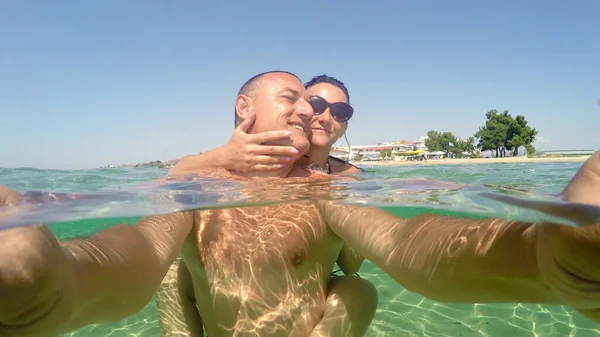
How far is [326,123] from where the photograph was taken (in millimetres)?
5473

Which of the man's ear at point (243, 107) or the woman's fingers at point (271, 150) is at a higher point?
the man's ear at point (243, 107)

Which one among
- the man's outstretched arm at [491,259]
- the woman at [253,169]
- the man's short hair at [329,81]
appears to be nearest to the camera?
the man's outstretched arm at [491,259]

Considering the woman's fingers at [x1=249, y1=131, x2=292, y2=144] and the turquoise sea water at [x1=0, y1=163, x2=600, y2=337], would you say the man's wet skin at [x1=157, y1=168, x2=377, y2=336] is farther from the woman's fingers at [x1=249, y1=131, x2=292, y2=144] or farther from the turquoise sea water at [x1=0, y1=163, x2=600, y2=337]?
the woman's fingers at [x1=249, y1=131, x2=292, y2=144]

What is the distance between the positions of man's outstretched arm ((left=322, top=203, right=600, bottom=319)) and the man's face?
165 centimetres

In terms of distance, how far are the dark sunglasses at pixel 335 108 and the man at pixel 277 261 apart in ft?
5.01

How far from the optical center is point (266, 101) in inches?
157

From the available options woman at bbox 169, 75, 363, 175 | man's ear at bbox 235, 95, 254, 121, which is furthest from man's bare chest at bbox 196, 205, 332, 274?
man's ear at bbox 235, 95, 254, 121

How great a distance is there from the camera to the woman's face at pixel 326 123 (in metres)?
5.22

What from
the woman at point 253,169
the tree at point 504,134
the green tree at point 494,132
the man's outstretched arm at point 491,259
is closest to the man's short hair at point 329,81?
the woman at point 253,169

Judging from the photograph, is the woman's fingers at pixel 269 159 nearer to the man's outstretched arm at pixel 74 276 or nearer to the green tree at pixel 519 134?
the man's outstretched arm at pixel 74 276

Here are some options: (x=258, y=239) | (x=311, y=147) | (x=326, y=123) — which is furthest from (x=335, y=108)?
(x=258, y=239)

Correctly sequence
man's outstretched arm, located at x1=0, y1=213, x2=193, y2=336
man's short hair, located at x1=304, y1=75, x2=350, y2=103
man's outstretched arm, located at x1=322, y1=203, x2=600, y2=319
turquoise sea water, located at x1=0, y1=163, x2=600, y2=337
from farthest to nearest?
man's short hair, located at x1=304, y1=75, x2=350, y2=103 → turquoise sea water, located at x1=0, y1=163, x2=600, y2=337 → man's outstretched arm, located at x1=322, y1=203, x2=600, y2=319 → man's outstretched arm, located at x1=0, y1=213, x2=193, y2=336

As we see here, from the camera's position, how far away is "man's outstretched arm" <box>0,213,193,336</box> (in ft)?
4.14

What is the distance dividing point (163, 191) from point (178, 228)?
146 cm
